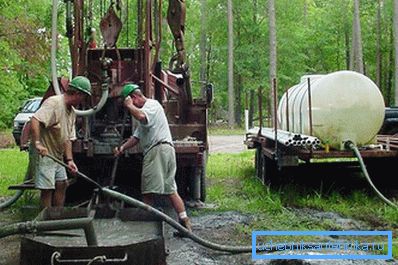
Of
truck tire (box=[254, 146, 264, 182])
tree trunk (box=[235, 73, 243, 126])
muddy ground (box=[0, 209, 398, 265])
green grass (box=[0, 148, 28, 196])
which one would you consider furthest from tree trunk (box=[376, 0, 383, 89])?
muddy ground (box=[0, 209, 398, 265])

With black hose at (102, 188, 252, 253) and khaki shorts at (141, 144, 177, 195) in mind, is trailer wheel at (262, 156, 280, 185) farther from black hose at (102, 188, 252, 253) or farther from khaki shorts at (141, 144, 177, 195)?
black hose at (102, 188, 252, 253)

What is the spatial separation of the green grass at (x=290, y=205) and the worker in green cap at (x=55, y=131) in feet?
7.23

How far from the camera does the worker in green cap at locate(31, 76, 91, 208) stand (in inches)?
245

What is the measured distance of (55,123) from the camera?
20.9 feet

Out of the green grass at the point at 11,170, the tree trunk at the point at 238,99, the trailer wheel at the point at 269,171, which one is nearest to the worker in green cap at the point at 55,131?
the green grass at the point at 11,170

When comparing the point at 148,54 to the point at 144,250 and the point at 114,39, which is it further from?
the point at 144,250

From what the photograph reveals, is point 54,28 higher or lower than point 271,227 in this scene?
higher

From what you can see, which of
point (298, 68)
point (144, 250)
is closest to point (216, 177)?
point (144, 250)

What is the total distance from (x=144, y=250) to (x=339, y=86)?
4.89 m

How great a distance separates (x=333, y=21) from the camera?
3766 centimetres

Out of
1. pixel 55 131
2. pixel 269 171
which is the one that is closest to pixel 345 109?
pixel 269 171

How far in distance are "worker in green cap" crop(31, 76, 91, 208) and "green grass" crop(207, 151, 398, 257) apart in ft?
7.23

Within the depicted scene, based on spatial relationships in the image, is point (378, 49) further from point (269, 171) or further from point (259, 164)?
point (269, 171)

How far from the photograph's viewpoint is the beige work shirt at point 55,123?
626 cm
